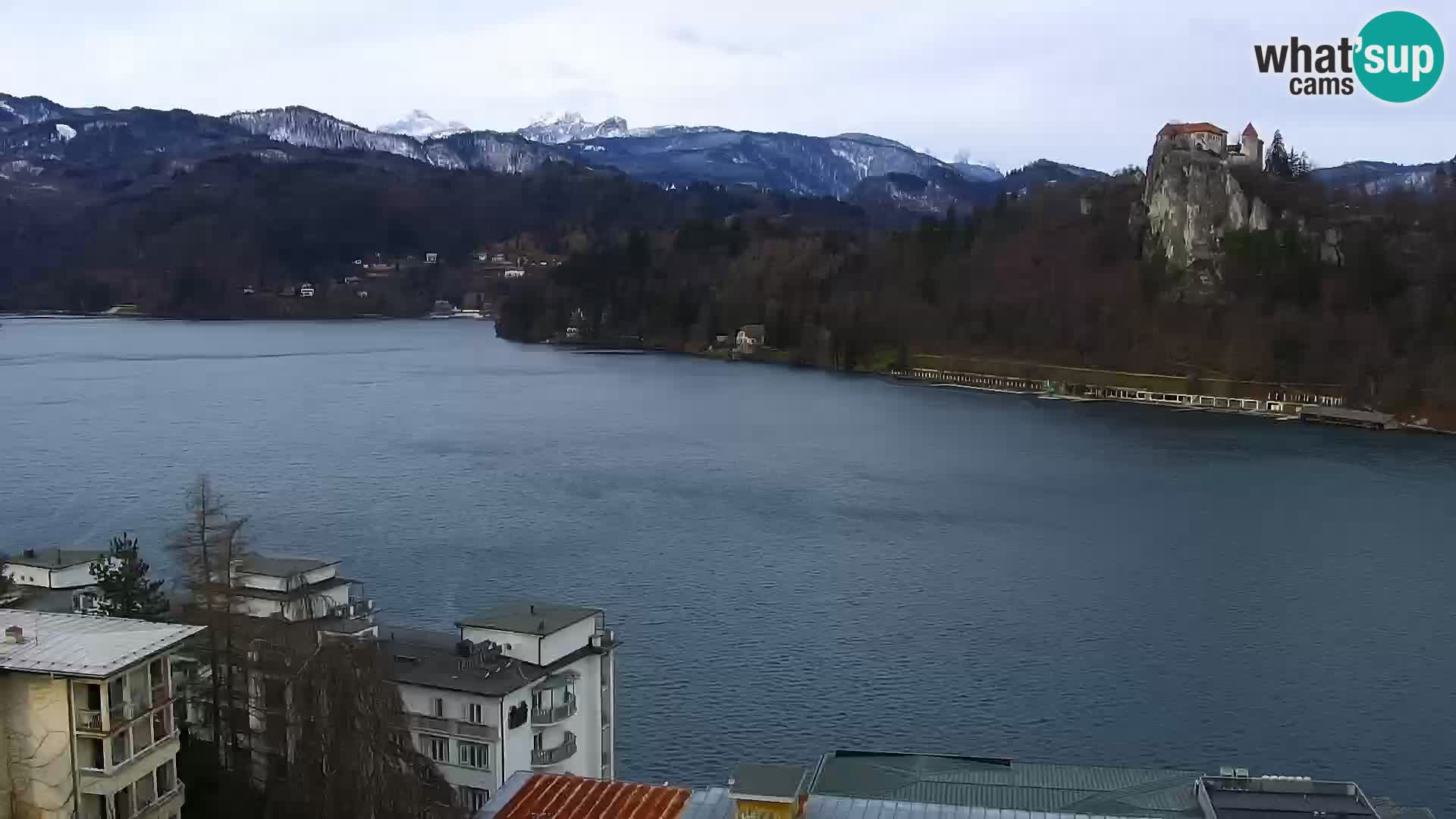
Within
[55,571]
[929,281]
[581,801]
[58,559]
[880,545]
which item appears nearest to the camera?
[581,801]

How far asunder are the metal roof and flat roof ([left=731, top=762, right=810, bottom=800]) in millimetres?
142

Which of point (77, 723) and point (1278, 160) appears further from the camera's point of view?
point (1278, 160)

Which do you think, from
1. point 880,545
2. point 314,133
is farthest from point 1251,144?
point 314,133

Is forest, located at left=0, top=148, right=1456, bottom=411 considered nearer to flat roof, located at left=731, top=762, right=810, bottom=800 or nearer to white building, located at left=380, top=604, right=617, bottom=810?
white building, located at left=380, top=604, right=617, bottom=810

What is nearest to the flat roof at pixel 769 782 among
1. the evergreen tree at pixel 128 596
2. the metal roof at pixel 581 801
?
the metal roof at pixel 581 801

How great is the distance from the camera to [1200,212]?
1405 cm

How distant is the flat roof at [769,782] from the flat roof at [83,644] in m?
0.89

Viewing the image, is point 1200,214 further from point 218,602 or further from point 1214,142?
point 218,602

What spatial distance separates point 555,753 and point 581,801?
947mm

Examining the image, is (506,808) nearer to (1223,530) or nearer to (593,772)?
(593,772)

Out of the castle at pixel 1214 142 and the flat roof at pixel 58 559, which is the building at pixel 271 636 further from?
the castle at pixel 1214 142

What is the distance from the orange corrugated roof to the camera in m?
1.92

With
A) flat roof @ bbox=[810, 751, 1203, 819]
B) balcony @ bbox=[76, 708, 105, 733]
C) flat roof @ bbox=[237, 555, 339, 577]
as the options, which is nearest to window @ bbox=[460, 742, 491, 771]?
flat roof @ bbox=[810, 751, 1203, 819]

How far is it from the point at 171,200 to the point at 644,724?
107ft
